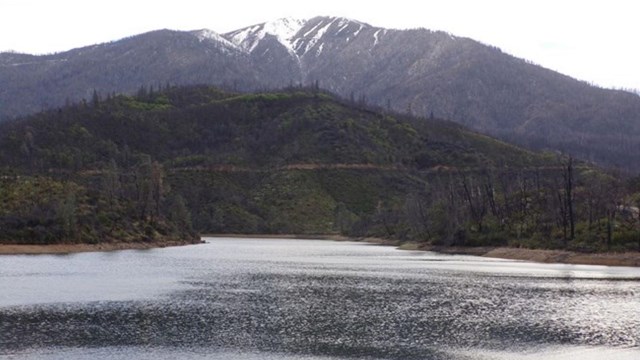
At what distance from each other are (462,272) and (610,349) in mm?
55757

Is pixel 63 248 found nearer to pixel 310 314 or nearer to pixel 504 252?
pixel 504 252

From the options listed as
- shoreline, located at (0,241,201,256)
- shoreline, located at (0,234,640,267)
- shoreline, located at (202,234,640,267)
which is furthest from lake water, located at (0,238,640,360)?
shoreline, located at (0,241,201,256)

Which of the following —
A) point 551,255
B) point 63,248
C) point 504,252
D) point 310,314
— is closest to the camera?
point 310,314

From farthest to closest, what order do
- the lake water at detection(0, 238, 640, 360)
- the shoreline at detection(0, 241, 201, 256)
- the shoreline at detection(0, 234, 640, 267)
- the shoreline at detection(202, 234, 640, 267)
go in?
the shoreline at detection(0, 241, 201, 256) → the shoreline at detection(0, 234, 640, 267) → the shoreline at detection(202, 234, 640, 267) → the lake water at detection(0, 238, 640, 360)

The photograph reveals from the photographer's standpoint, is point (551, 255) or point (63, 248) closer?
point (63, 248)

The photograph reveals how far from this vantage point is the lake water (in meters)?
42.6

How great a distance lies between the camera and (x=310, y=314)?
56.7 m

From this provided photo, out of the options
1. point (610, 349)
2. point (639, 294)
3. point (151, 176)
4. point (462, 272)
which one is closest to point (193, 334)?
point (610, 349)

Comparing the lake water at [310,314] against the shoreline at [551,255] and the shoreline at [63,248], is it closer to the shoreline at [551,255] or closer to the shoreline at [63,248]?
the shoreline at [551,255]

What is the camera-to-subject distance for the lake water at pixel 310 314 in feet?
140

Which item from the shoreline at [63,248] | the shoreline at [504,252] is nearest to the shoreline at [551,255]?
the shoreline at [504,252]

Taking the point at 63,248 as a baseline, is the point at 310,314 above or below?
below

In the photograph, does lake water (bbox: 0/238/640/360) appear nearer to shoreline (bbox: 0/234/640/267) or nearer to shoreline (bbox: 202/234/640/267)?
shoreline (bbox: 202/234/640/267)

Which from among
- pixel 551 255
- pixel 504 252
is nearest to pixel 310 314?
pixel 551 255
